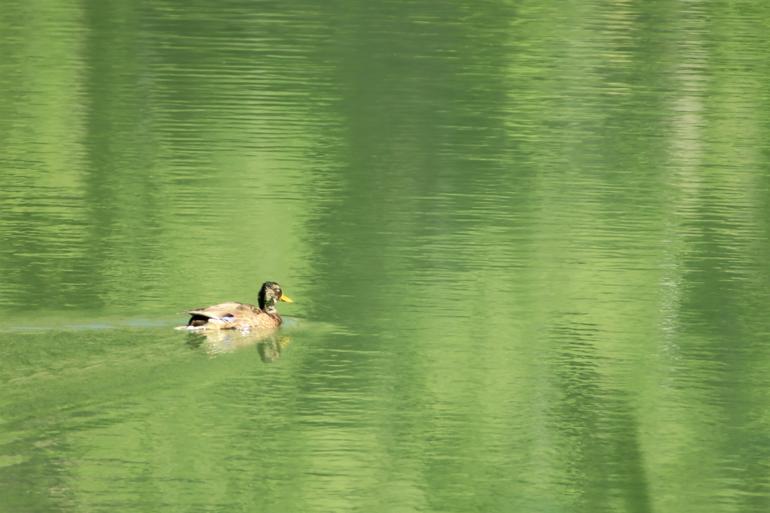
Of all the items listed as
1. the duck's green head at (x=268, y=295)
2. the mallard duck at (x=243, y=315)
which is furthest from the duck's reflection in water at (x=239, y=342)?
the duck's green head at (x=268, y=295)

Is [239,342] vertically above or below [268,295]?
below

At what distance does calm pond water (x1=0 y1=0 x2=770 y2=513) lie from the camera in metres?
14.4

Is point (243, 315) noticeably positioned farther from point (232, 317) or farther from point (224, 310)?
point (224, 310)

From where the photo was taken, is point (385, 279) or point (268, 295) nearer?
point (268, 295)

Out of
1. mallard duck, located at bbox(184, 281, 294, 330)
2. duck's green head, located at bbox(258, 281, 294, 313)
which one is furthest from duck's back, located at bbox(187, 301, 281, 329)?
duck's green head, located at bbox(258, 281, 294, 313)

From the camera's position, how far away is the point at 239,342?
17203 millimetres

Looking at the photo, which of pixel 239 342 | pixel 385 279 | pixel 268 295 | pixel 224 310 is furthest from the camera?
pixel 385 279

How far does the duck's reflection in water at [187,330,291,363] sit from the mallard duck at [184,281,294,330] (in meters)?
0.06

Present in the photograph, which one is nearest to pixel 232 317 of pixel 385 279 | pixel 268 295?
pixel 268 295

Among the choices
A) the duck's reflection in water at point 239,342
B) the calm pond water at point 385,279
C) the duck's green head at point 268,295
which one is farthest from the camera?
the duck's green head at point 268,295

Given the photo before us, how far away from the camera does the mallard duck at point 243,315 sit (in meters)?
16.8

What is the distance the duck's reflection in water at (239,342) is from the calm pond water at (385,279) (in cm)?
6

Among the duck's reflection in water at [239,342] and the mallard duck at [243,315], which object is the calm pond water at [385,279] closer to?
the duck's reflection in water at [239,342]

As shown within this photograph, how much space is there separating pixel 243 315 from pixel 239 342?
227 mm
